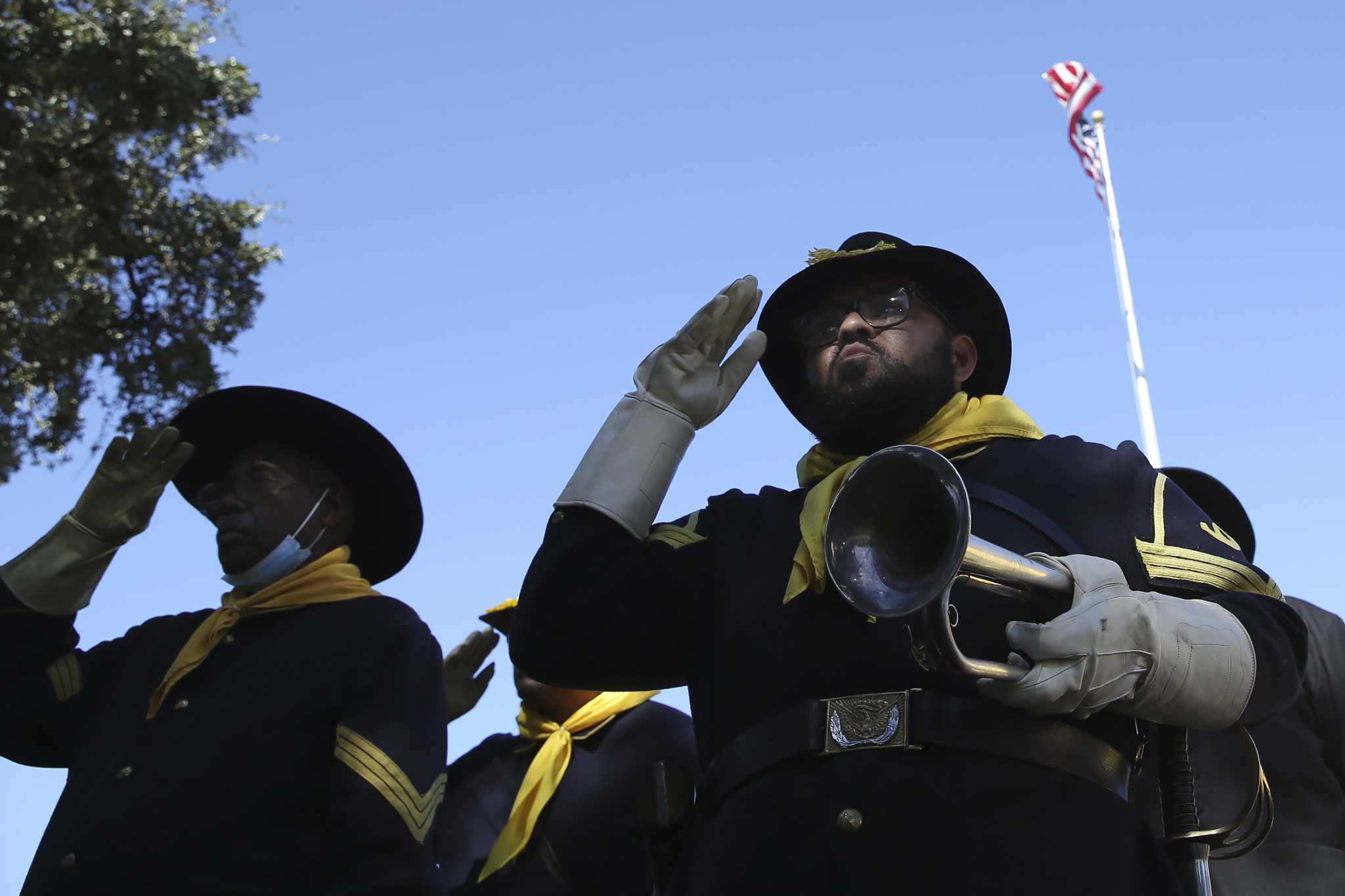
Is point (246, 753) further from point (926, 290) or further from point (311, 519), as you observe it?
point (926, 290)

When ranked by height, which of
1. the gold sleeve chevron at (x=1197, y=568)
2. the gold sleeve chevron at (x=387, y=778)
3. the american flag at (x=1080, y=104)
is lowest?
the gold sleeve chevron at (x=387, y=778)

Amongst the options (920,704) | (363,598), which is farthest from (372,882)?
(920,704)

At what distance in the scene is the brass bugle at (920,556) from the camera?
3.07 m

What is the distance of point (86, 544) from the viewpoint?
539cm

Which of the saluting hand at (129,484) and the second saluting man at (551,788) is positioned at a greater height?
the saluting hand at (129,484)

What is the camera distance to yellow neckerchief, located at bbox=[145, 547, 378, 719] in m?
5.03

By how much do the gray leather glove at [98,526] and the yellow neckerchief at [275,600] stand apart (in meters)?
0.45

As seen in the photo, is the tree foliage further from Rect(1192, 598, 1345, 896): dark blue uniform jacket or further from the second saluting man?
Rect(1192, 598, 1345, 896): dark blue uniform jacket

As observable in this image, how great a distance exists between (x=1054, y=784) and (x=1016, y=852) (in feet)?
0.62

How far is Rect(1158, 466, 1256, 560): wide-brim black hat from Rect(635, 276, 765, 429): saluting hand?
2.05 metres

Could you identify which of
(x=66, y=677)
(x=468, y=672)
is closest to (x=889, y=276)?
(x=66, y=677)

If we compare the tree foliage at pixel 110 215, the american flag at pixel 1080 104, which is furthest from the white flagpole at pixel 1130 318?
the tree foliage at pixel 110 215

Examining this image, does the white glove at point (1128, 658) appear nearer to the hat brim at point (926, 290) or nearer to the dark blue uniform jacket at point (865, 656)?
the dark blue uniform jacket at point (865, 656)

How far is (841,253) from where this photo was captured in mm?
Answer: 4422
